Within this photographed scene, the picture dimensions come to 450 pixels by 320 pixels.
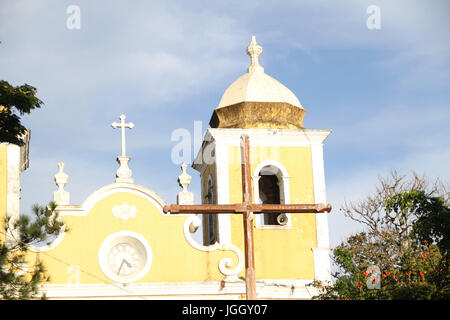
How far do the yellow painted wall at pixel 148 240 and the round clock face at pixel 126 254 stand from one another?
0.41 ft

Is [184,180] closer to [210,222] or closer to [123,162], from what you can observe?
[123,162]

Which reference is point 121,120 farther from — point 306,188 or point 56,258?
point 306,188

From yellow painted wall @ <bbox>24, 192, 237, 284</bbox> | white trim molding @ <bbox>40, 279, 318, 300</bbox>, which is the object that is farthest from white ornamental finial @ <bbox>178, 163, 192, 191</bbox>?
white trim molding @ <bbox>40, 279, 318, 300</bbox>

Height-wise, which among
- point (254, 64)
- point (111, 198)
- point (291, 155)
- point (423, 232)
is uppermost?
point (254, 64)

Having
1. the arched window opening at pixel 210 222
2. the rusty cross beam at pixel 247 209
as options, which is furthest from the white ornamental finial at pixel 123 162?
the rusty cross beam at pixel 247 209

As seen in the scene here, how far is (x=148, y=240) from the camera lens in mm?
18859

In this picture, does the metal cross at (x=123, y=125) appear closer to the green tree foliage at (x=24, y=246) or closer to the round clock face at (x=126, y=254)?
the round clock face at (x=126, y=254)

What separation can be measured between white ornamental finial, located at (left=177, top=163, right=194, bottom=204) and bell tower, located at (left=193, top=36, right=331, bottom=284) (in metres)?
1.19

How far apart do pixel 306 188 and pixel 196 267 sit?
13.1ft

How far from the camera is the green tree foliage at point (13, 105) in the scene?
17.2 meters

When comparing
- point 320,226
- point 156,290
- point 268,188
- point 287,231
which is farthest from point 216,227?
point 156,290

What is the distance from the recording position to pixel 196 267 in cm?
1873

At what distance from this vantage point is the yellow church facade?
719 inches
